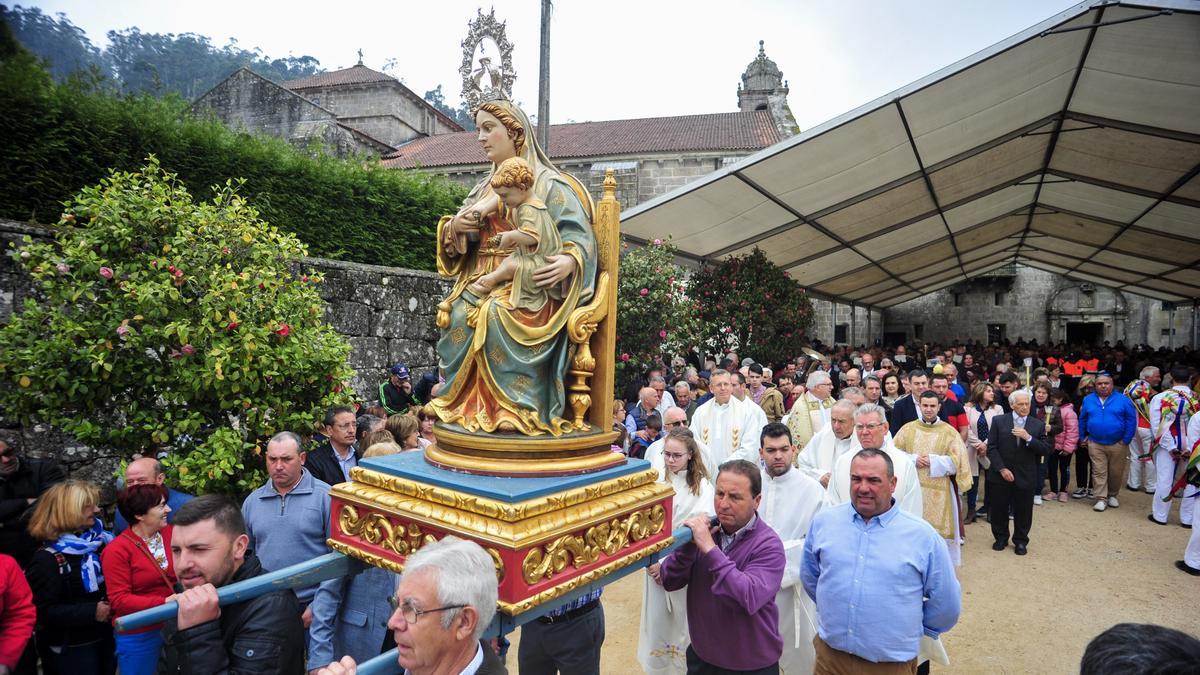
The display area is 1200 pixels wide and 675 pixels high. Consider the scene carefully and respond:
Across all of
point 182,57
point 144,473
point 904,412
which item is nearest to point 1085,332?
point 904,412

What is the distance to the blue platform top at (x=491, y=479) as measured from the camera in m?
1.75

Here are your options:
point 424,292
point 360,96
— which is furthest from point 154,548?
point 360,96

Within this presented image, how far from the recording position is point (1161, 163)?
9625mm

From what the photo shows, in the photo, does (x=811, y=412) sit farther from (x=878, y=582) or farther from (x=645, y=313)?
(x=878, y=582)

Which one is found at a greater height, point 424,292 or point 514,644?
point 424,292

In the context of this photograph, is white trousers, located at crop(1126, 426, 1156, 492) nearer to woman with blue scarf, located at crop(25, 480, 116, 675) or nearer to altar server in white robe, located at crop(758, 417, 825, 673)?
altar server in white robe, located at crop(758, 417, 825, 673)

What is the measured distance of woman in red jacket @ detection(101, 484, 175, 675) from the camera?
3021 millimetres

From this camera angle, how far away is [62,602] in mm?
3127

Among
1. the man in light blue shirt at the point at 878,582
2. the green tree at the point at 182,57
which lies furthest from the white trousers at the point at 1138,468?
the green tree at the point at 182,57

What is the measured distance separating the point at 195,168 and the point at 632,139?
21.2 meters

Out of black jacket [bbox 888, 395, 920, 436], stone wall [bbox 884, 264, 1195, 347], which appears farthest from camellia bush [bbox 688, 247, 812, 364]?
stone wall [bbox 884, 264, 1195, 347]

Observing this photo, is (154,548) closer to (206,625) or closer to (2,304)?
(206,625)

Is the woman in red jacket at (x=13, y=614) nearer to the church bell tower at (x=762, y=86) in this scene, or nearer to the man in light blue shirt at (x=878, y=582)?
the man in light blue shirt at (x=878, y=582)

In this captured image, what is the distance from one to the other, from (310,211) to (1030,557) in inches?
368
